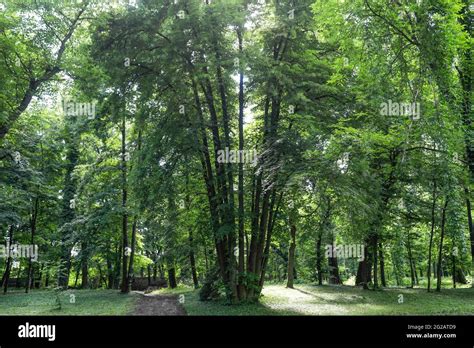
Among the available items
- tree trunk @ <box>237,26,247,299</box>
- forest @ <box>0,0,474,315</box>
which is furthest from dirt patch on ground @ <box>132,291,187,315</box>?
tree trunk @ <box>237,26,247,299</box>

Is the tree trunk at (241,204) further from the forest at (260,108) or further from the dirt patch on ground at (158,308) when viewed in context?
the dirt patch on ground at (158,308)

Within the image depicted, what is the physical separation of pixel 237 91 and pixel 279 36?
2881 mm

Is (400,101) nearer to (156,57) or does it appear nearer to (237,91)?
(237,91)

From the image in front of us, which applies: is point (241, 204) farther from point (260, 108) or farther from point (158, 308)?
point (158, 308)

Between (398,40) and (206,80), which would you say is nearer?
(398,40)

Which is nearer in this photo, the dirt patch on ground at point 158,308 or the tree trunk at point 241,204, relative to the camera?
the tree trunk at point 241,204

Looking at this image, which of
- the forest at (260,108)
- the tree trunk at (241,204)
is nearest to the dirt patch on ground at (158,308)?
the forest at (260,108)

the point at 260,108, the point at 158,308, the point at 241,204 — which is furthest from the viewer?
the point at 260,108

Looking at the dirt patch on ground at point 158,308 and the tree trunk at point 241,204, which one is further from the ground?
the tree trunk at point 241,204

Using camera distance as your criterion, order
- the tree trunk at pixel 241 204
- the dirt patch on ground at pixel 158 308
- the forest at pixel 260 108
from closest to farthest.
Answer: the forest at pixel 260 108
the tree trunk at pixel 241 204
the dirt patch on ground at pixel 158 308

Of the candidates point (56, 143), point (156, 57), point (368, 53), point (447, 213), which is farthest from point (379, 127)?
point (56, 143)

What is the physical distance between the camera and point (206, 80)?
44.5 feet

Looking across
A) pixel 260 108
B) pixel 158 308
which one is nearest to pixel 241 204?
pixel 260 108

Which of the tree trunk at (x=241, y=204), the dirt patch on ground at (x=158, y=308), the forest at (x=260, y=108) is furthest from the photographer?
the dirt patch on ground at (x=158, y=308)
